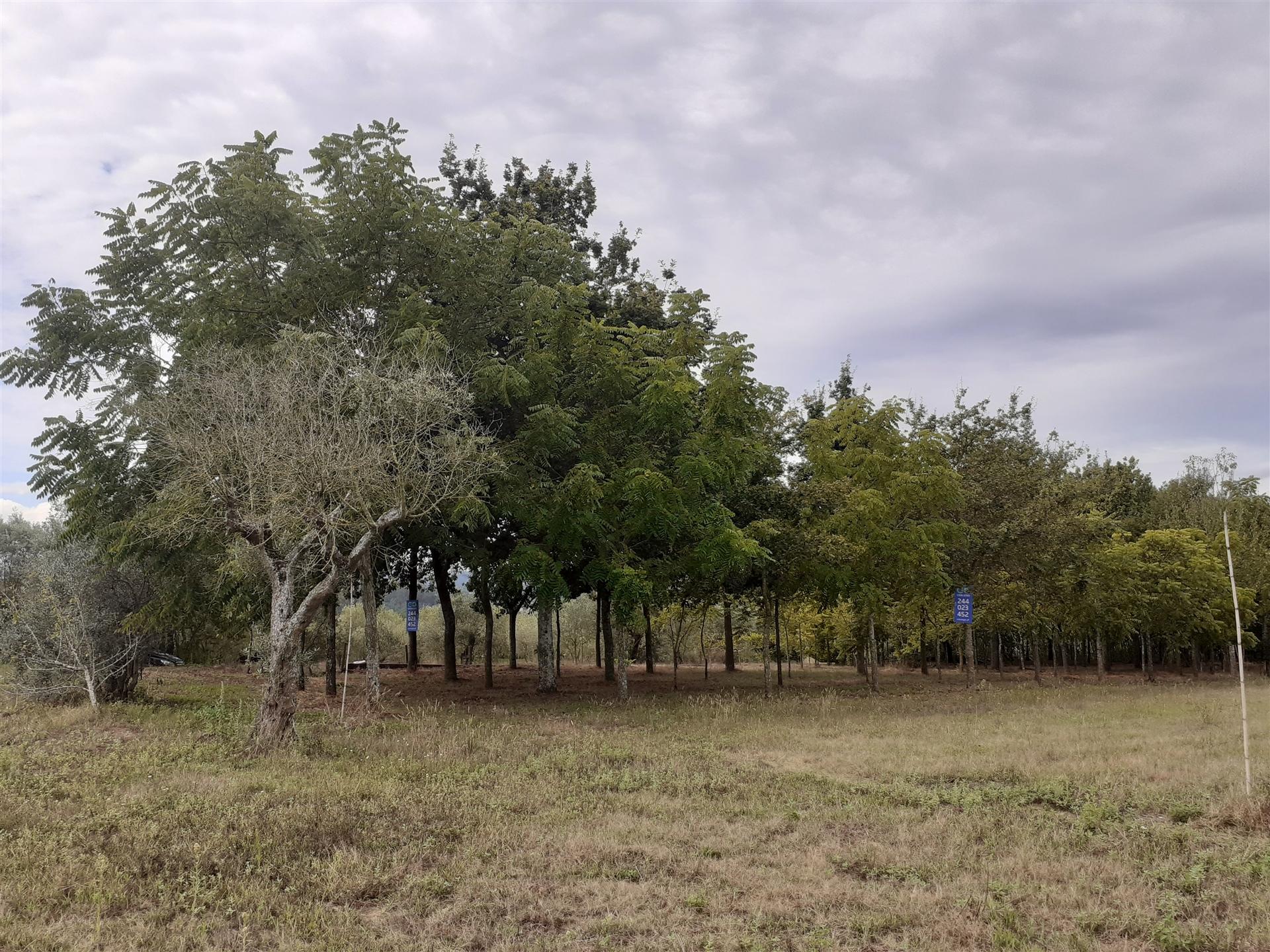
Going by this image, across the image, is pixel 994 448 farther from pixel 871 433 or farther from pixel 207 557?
pixel 207 557

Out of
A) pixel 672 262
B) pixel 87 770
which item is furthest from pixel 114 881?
pixel 672 262

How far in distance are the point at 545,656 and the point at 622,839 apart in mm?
17757

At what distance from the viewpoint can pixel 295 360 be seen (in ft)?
47.6

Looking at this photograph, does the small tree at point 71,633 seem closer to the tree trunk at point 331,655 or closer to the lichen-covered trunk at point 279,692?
the tree trunk at point 331,655

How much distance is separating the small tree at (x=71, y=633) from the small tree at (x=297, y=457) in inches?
150

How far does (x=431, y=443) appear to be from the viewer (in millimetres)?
15766

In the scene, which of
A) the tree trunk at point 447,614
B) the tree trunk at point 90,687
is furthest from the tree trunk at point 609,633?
the tree trunk at point 90,687

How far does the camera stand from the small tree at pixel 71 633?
58.4 feet

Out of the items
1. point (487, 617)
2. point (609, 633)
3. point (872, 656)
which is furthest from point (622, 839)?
point (487, 617)

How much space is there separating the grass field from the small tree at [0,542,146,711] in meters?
1.74

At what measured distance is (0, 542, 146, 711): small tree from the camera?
17.8 metres

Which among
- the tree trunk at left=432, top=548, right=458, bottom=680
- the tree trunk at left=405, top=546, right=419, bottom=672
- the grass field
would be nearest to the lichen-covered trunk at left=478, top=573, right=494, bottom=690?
the tree trunk at left=432, top=548, right=458, bottom=680

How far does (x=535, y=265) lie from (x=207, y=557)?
10.7 meters

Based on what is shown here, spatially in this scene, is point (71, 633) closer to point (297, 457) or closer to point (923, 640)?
point (297, 457)
